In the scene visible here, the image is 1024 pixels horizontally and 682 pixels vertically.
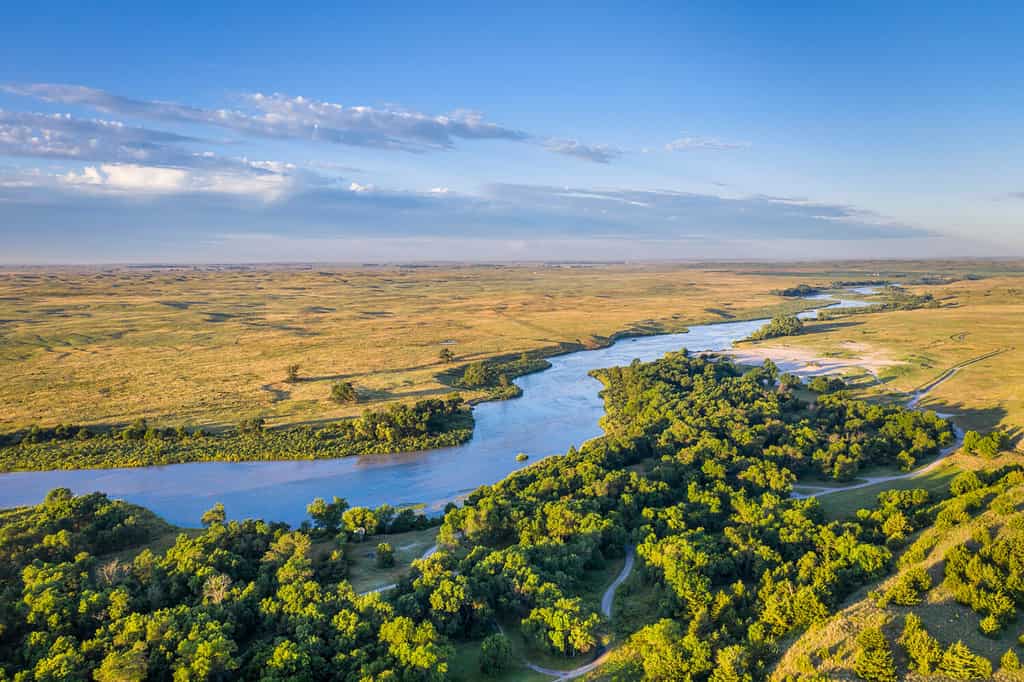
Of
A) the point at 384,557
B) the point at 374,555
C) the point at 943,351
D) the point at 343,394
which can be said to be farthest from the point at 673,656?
the point at 943,351

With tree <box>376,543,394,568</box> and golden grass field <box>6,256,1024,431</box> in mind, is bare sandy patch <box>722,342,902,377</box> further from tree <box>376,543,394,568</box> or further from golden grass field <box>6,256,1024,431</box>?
tree <box>376,543,394,568</box>

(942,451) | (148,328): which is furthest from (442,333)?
(942,451)

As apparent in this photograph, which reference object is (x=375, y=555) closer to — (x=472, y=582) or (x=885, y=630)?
(x=472, y=582)

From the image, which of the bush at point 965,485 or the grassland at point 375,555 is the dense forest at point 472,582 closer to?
the grassland at point 375,555

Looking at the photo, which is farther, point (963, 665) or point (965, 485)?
point (965, 485)

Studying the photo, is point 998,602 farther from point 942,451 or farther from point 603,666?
point 942,451

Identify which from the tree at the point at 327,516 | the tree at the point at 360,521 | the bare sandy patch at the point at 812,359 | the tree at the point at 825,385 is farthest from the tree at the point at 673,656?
the bare sandy patch at the point at 812,359

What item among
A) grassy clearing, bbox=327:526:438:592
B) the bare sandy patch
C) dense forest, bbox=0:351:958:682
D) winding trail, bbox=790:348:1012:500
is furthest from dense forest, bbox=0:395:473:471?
the bare sandy patch
